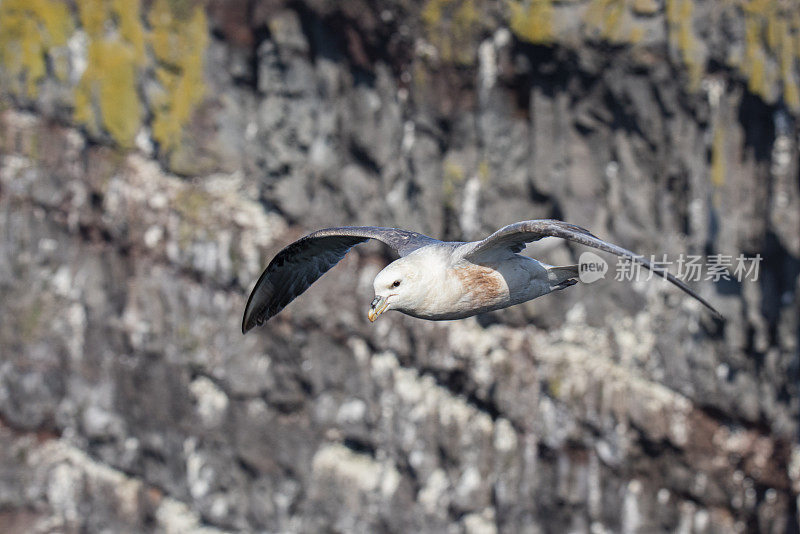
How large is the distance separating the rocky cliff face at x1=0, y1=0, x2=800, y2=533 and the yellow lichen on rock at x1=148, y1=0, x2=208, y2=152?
7 centimetres

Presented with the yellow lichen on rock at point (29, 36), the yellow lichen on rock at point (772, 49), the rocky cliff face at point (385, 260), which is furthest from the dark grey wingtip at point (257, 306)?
the yellow lichen on rock at point (29, 36)

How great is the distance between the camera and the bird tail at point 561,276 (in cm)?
809

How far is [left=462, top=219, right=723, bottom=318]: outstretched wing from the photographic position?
18.2 feet

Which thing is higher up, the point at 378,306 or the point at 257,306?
the point at 378,306

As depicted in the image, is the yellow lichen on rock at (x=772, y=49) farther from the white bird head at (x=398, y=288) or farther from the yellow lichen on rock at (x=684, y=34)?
the white bird head at (x=398, y=288)

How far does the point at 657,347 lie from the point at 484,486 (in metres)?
5.83

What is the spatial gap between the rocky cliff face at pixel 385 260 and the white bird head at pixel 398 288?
461 inches

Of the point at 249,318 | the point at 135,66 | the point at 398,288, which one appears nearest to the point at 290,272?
the point at 249,318

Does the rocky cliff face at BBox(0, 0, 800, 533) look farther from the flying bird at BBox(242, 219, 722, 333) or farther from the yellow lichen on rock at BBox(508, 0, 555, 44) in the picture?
the flying bird at BBox(242, 219, 722, 333)

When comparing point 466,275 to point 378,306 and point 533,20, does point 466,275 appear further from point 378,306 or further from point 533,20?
point 533,20

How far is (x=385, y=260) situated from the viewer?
22.3 metres

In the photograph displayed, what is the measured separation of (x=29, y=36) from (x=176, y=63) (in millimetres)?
4029

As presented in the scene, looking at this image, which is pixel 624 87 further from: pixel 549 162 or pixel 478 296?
pixel 478 296

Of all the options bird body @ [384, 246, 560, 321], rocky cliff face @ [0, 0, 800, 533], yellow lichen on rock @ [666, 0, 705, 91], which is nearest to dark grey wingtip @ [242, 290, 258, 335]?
bird body @ [384, 246, 560, 321]
